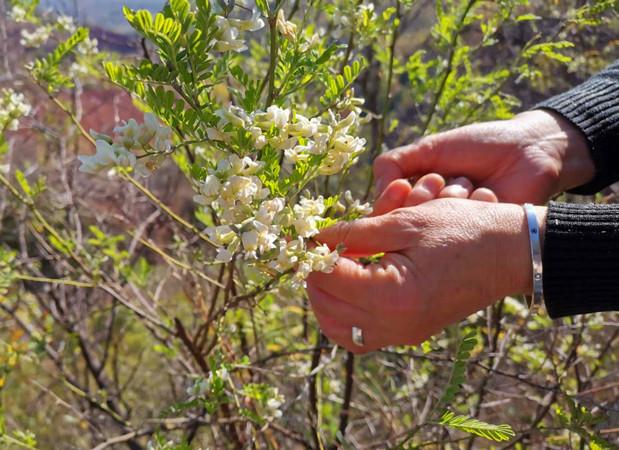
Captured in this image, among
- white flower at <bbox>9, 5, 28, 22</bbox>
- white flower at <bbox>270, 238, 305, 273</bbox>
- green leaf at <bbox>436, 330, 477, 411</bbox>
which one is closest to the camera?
white flower at <bbox>270, 238, 305, 273</bbox>

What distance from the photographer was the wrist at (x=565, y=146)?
172 centimetres

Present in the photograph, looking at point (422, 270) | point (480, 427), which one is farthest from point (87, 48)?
point (480, 427)

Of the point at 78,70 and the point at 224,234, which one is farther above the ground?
the point at 78,70

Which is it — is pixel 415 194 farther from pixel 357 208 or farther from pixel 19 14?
pixel 19 14

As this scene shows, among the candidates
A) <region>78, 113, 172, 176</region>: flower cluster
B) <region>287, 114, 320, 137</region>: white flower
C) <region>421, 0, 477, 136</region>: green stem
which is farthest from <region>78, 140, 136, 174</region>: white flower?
<region>421, 0, 477, 136</region>: green stem

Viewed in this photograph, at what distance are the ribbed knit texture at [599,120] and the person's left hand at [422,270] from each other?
0.59 metres

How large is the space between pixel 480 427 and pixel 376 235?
407 mm

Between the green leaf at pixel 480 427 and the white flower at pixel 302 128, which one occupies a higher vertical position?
the white flower at pixel 302 128

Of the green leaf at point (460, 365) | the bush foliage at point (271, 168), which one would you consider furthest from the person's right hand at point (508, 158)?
the green leaf at point (460, 365)

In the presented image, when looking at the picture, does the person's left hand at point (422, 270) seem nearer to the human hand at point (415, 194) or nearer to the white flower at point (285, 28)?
the human hand at point (415, 194)

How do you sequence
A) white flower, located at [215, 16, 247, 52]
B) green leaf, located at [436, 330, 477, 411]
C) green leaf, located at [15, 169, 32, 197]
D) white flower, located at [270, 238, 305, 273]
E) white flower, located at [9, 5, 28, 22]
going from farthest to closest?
1. white flower, located at [9, 5, 28, 22]
2. green leaf, located at [15, 169, 32, 197]
3. green leaf, located at [436, 330, 477, 411]
4. white flower, located at [270, 238, 305, 273]
5. white flower, located at [215, 16, 247, 52]

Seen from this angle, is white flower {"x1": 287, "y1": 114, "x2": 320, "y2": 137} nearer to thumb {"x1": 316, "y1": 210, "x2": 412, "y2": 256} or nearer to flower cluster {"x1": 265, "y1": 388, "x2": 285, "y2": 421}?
thumb {"x1": 316, "y1": 210, "x2": 412, "y2": 256}

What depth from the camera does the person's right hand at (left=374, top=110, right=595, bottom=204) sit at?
167cm

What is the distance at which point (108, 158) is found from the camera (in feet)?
2.88
